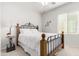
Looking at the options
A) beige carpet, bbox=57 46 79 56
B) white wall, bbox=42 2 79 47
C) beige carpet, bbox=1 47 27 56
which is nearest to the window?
white wall, bbox=42 2 79 47

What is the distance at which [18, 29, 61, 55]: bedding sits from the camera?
164 cm

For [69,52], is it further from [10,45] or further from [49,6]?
[10,45]

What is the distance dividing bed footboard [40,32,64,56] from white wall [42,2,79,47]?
105 mm

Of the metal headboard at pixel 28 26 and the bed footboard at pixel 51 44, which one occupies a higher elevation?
the metal headboard at pixel 28 26

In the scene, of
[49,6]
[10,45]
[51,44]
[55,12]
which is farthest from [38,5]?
[10,45]

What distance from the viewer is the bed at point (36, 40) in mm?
1636

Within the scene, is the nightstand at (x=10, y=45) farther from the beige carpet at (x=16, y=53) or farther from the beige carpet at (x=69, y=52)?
the beige carpet at (x=69, y=52)

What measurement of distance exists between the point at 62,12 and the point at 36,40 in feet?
2.19

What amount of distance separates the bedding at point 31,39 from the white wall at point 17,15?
0.55 feet

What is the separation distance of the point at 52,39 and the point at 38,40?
25 centimetres

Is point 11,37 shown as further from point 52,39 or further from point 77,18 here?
point 77,18

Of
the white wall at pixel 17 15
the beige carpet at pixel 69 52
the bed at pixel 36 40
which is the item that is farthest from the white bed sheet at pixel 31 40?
the beige carpet at pixel 69 52

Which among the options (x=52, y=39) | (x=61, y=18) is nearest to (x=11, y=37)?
(x=52, y=39)

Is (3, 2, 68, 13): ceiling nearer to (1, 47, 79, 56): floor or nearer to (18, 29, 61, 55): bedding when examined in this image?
(18, 29, 61, 55): bedding
